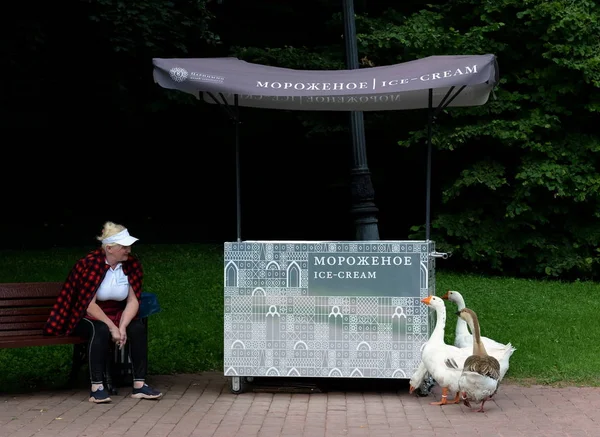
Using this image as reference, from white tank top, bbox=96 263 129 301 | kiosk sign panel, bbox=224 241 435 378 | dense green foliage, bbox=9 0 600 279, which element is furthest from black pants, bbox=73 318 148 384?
dense green foliage, bbox=9 0 600 279

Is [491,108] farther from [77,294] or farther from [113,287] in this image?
[77,294]

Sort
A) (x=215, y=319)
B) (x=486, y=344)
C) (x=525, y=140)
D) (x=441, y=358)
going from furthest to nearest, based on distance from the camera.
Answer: (x=525, y=140) < (x=215, y=319) < (x=486, y=344) < (x=441, y=358)

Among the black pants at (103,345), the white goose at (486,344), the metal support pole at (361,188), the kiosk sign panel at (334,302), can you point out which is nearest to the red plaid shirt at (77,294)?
the black pants at (103,345)

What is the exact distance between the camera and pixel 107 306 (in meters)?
8.34

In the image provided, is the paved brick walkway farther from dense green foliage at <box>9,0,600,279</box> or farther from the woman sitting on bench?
dense green foliage at <box>9,0,600,279</box>

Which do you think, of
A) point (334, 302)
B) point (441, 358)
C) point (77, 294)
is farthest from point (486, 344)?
point (77, 294)

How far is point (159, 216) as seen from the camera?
25984 mm

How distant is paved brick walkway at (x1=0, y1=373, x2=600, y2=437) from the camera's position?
701cm

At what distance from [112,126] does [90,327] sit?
649 inches

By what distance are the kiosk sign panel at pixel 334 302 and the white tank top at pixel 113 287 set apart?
0.87m

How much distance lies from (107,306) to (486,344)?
10.3 ft

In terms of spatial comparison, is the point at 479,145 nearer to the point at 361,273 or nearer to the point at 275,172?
the point at 275,172

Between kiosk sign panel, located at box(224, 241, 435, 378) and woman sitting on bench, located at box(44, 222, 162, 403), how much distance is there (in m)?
0.80

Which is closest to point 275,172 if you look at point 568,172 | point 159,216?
point 159,216
